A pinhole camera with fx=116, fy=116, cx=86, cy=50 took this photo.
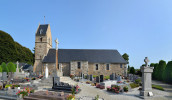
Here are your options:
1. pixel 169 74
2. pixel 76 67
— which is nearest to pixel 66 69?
pixel 76 67

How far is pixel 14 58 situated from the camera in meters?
42.0

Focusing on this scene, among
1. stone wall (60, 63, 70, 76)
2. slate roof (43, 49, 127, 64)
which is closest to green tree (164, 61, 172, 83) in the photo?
slate roof (43, 49, 127, 64)

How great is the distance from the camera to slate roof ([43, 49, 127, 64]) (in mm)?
29547

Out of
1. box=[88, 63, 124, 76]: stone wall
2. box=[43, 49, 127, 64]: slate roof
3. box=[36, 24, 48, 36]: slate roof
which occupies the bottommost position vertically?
box=[88, 63, 124, 76]: stone wall

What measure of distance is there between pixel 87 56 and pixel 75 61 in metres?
3.98

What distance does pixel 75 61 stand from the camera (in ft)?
93.8

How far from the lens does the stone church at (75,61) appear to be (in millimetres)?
28544

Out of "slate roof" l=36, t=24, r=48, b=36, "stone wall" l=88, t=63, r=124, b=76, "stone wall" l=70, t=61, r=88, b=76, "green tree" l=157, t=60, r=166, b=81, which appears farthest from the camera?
"slate roof" l=36, t=24, r=48, b=36

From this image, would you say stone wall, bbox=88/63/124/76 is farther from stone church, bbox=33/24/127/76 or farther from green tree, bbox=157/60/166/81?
green tree, bbox=157/60/166/81

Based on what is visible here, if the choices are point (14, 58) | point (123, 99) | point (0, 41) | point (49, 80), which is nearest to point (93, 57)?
point (49, 80)

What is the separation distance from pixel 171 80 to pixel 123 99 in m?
14.5

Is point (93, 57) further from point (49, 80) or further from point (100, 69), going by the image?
point (49, 80)

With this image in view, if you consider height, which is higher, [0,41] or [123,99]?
[0,41]

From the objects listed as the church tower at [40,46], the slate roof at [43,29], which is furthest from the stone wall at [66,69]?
the slate roof at [43,29]
